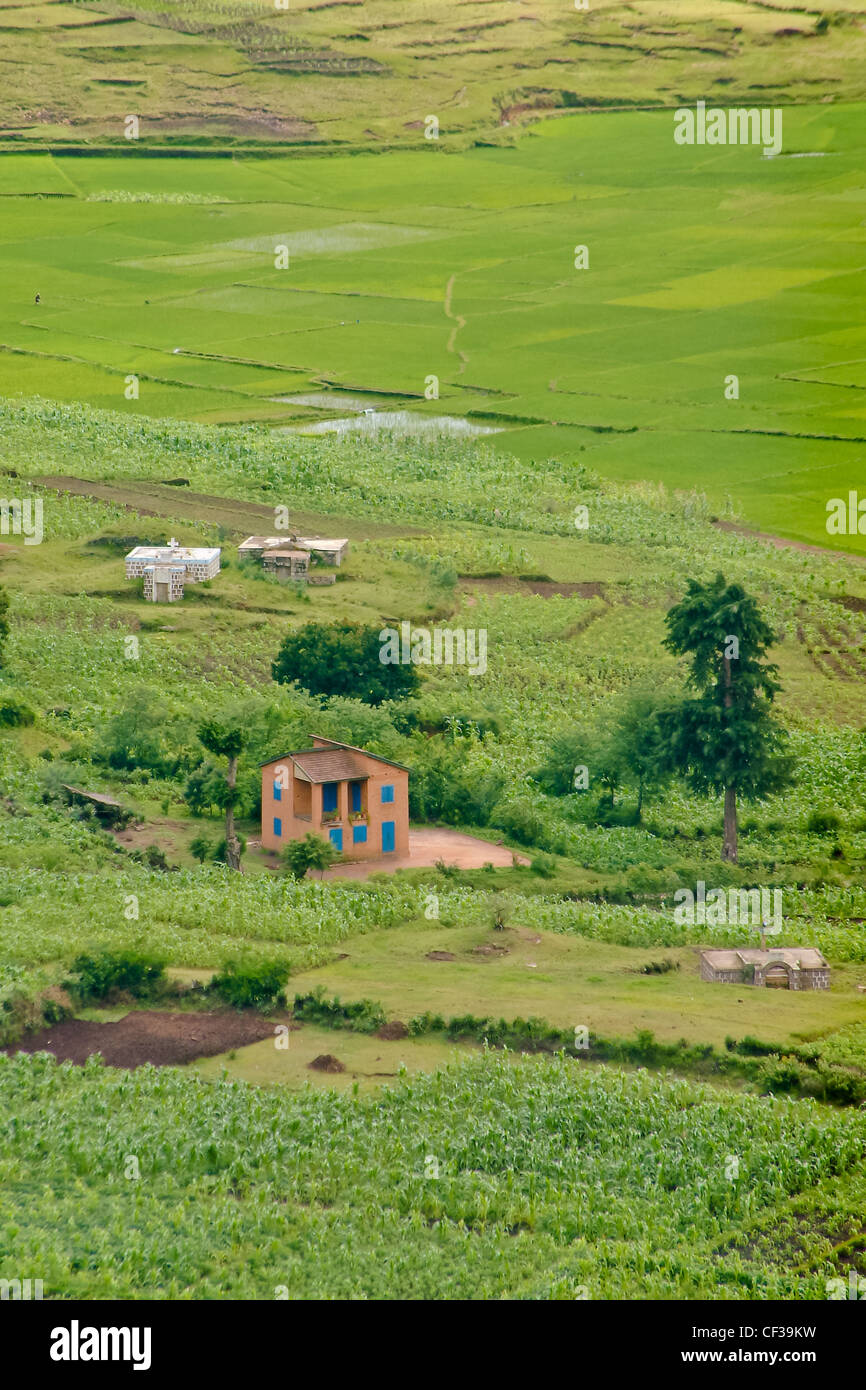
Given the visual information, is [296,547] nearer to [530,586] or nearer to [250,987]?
[530,586]

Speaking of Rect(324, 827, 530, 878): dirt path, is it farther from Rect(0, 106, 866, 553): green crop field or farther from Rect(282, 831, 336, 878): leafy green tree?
Rect(0, 106, 866, 553): green crop field

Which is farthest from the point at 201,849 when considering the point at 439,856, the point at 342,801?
the point at 439,856

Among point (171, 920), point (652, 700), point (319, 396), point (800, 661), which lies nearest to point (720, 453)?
point (319, 396)

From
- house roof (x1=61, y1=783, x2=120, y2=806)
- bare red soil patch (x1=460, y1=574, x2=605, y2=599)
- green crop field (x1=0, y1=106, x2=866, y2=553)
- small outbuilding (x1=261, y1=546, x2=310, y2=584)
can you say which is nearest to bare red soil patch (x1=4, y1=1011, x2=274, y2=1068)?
house roof (x1=61, y1=783, x2=120, y2=806)

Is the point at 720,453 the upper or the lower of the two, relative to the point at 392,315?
lower
